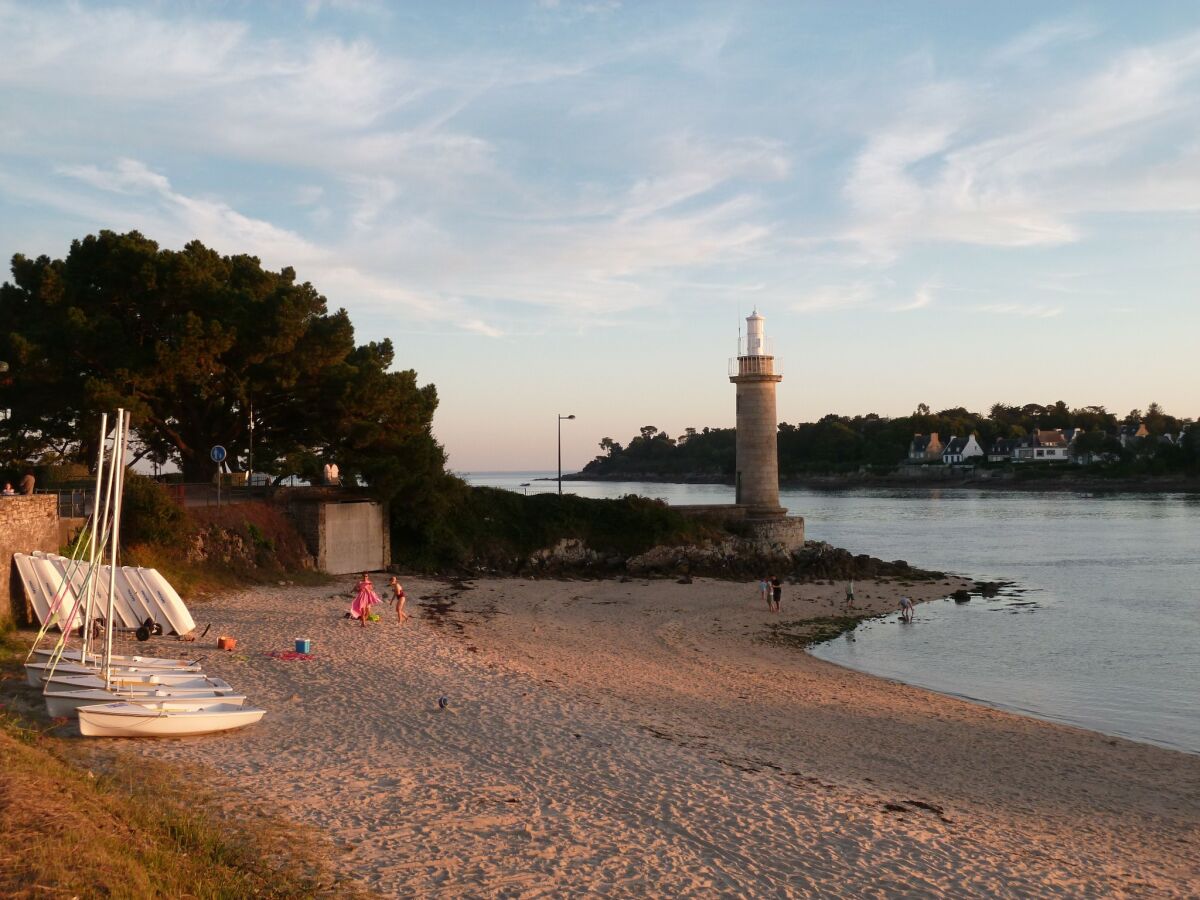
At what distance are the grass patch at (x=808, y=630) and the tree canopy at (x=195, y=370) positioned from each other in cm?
1259

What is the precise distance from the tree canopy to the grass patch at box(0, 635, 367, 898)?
1926cm

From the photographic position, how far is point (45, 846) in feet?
20.9

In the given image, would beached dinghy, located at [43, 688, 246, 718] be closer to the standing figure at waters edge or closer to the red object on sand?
the red object on sand

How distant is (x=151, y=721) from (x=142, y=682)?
147cm

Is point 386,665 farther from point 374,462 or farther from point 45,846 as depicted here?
point 374,462

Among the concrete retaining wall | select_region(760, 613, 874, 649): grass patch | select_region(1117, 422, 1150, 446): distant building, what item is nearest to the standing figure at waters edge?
the concrete retaining wall

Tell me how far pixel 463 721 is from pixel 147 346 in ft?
67.3

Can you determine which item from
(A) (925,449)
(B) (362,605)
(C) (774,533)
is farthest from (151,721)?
(A) (925,449)

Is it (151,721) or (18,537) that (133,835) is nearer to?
(151,721)

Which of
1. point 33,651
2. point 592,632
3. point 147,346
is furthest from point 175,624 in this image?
point 147,346

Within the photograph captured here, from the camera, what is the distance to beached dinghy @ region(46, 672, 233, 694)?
1148cm

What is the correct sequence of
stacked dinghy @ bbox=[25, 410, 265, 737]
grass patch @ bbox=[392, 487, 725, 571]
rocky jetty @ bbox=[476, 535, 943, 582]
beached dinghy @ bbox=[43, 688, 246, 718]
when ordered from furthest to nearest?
rocky jetty @ bbox=[476, 535, 943, 582] → grass patch @ bbox=[392, 487, 725, 571] → beached dinghy @ bbox=[43, 688, 246, 718] → stacked dinghy @ bbox=[25, 410, 265, 737]

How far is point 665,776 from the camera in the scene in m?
10.9

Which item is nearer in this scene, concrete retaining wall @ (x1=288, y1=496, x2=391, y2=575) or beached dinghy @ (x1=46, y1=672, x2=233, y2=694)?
beached dinghy @ (x1=46, y1=672, x2=233, y2=694)
